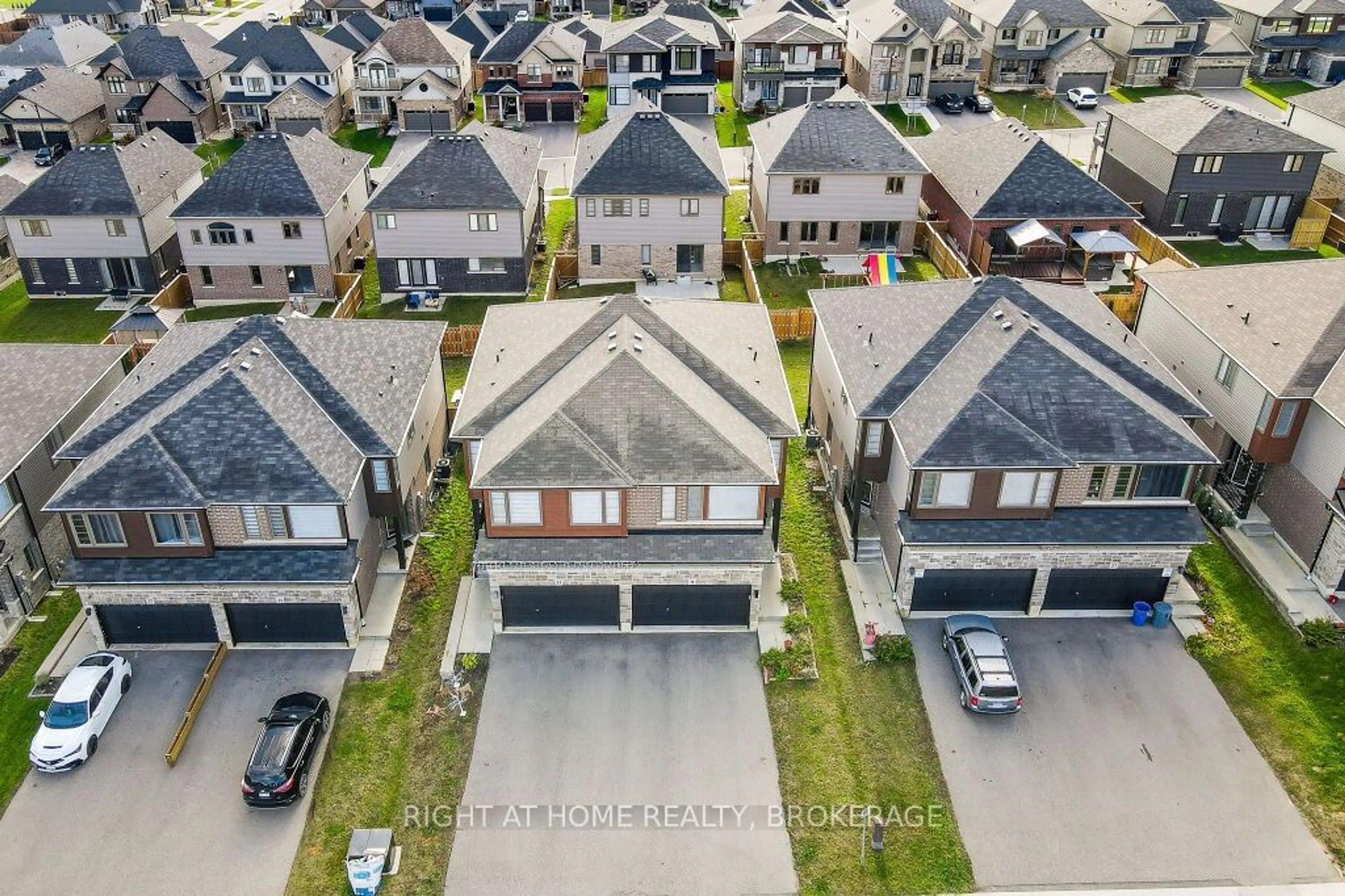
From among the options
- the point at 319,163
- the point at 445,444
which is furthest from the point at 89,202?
the point at 445,444

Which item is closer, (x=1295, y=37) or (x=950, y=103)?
(x=950, y=103)

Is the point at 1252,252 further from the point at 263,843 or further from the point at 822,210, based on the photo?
the point at 263,843

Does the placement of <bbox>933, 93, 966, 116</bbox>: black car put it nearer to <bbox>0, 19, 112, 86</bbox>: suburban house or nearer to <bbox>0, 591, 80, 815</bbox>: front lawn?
<bbox>0, 19, 112, 86</bbox>: suburban house

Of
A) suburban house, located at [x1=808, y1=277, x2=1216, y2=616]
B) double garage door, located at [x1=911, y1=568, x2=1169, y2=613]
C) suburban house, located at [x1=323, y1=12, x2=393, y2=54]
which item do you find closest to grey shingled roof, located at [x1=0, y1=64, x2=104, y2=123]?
suburban house, located at [x1=323, y1=12, x2=393, y2=54]

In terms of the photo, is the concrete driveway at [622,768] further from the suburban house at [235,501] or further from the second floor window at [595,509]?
the suburban house at [235,501]

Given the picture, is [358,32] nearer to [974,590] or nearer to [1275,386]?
[974,590]

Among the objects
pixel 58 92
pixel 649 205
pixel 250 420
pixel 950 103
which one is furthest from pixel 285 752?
pixel 950 103
